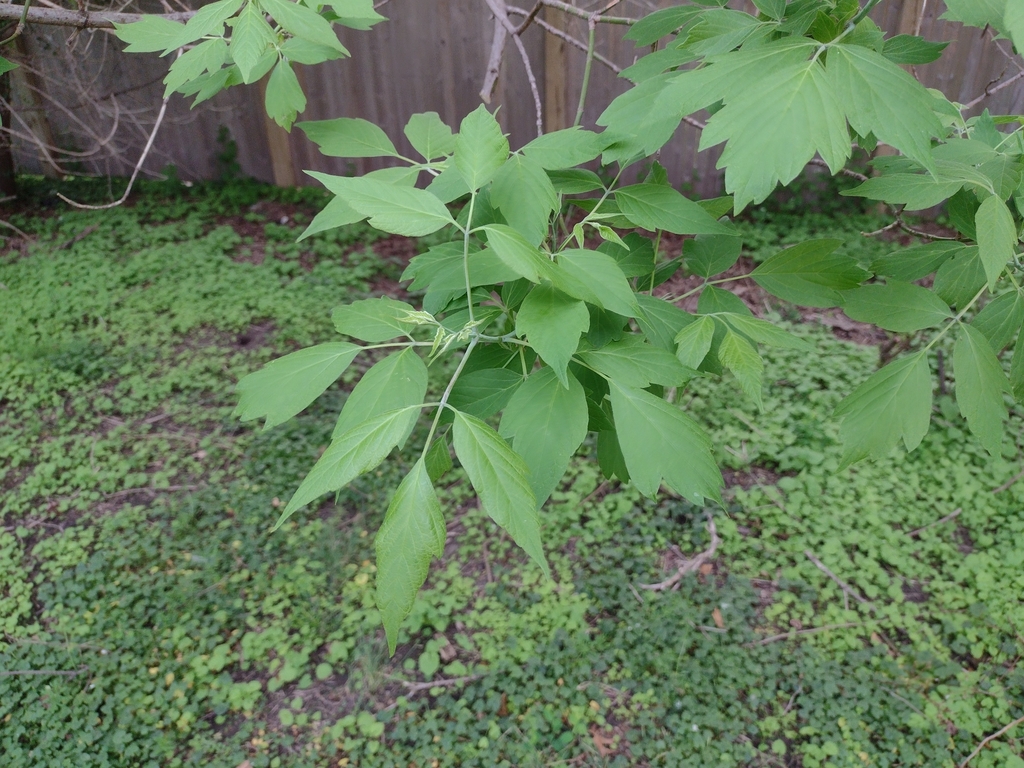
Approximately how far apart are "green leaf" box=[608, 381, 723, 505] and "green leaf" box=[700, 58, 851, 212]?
29 centimetres

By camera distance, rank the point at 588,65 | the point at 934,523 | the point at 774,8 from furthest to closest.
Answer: the point at 934,523, the point at 588,65, the point at 774,8

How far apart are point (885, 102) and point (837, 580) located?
2.84 metres

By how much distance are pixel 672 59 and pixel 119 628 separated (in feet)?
10.2

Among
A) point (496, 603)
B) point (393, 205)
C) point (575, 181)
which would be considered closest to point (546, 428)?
point (393, 205)

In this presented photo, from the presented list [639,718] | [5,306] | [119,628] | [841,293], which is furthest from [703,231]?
[5,306]

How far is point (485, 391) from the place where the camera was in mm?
1039

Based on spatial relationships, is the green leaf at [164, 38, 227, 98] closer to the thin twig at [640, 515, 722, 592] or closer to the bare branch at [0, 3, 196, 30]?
the bare branch at [0, 3, 196, 30]

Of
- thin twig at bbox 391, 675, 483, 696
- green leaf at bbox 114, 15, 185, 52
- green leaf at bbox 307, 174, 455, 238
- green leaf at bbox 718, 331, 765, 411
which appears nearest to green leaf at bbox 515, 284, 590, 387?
green leaf at bbox 307, 174, 455, 238

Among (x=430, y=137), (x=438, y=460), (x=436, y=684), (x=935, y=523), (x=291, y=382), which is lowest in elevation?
(x=436, y=684)

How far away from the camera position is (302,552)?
3.43 meters

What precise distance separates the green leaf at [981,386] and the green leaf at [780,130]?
0.48 meters

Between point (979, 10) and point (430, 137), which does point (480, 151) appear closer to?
point (430, 137)

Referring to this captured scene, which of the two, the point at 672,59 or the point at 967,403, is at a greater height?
the point at 672,59

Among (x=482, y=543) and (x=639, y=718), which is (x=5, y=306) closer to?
(x=482, y=543)
